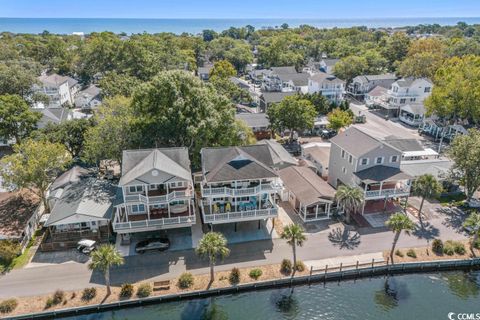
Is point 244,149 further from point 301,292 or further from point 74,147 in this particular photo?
point 74,147

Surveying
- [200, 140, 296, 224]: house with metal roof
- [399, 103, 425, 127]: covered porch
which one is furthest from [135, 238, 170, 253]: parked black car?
[399, 103, 425, 127]: covered porch

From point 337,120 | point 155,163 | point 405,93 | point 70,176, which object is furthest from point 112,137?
point 405,93

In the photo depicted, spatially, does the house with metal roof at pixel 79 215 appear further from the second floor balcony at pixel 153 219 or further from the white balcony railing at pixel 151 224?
the white balcony railing at pixel 151 224

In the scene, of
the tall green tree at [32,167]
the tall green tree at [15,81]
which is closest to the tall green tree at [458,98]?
the tall green tree at [32,167]

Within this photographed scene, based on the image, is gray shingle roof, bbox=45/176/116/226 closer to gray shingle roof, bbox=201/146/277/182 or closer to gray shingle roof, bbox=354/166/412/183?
gray shingle roof, bbox=201/146/277/182

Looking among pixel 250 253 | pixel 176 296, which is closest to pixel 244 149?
pixel 250 253

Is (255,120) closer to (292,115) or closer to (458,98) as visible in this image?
(292,115)
